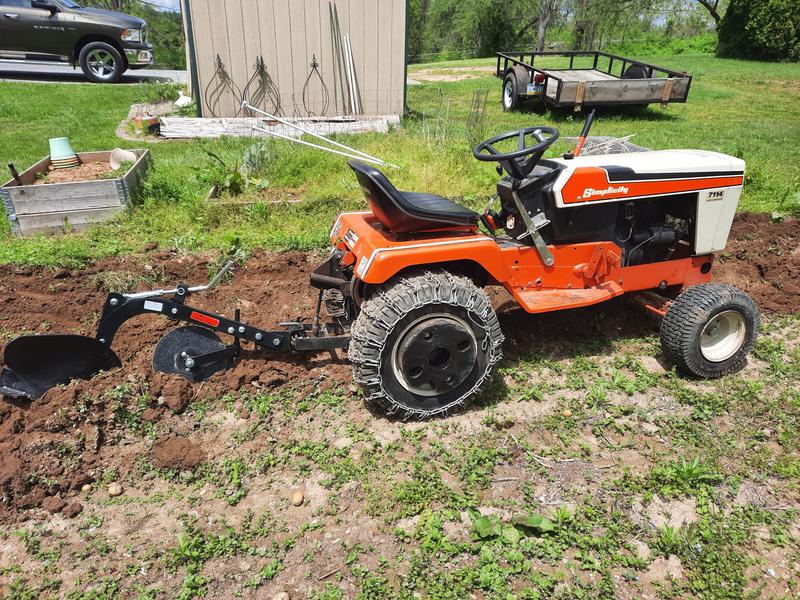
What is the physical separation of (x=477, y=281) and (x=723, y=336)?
1.75 meters

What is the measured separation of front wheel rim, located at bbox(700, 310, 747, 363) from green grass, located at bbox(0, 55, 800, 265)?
3190 millimetres

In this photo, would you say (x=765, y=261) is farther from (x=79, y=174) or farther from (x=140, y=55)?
(x=140, y=55)

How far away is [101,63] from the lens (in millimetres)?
13625

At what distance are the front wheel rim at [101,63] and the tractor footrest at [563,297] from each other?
13.7 metres

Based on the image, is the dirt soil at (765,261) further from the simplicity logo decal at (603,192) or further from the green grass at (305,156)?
the simplicity logo decal at (603,192)

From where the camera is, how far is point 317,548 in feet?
8.39

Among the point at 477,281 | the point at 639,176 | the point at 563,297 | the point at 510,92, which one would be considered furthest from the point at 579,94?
the point at 477,281

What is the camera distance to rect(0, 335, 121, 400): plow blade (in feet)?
10.3

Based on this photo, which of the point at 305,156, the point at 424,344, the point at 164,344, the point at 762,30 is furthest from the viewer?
the point at 762,30

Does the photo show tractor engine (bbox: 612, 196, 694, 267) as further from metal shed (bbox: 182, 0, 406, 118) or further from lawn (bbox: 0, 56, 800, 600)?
metal shed (bbox: 182, 0, 406, 118)

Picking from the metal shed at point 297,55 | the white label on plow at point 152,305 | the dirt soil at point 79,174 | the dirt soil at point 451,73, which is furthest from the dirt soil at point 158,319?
the dirt soil at point 451,73

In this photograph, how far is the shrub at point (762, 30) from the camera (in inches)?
773

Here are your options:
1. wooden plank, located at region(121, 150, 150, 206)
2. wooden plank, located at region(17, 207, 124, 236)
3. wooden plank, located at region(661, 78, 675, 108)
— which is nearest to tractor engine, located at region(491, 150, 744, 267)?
wooden plank, located at region(121, 150, 150, 206)

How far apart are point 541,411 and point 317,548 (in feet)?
5.27
